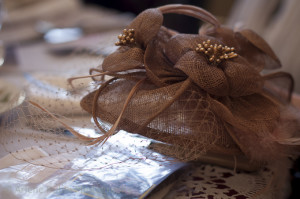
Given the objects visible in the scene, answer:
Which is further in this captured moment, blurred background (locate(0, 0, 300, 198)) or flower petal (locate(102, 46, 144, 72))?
blurred background (locate(0, 0, 300, 198))

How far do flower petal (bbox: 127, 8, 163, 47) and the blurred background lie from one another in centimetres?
22

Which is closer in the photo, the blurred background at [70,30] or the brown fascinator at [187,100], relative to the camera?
the brown fascinator at [187,100]

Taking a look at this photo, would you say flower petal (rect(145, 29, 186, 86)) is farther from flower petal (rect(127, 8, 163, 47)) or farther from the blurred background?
the blurred background

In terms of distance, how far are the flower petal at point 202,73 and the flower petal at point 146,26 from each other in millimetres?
48

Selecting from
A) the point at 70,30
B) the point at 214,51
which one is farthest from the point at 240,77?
the point at 70,30

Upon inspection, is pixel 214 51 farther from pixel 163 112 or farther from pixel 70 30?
pixel 70 30

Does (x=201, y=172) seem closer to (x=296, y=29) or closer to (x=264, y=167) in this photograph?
(x=264, y=167)

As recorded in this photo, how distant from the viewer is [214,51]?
1.04 ft

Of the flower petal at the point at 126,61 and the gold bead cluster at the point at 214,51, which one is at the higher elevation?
the gold bead cluster at the point at 214,51

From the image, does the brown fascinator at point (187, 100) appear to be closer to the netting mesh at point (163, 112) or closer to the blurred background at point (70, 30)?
the netting mesh at point (163, 112)

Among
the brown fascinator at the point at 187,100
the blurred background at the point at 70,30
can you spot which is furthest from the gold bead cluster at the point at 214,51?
the blurred background at the point at 70,30

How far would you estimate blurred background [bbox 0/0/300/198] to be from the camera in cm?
72

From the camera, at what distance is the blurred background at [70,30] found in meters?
0.72

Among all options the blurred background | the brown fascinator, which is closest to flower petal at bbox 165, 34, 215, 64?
the brown fascinator
